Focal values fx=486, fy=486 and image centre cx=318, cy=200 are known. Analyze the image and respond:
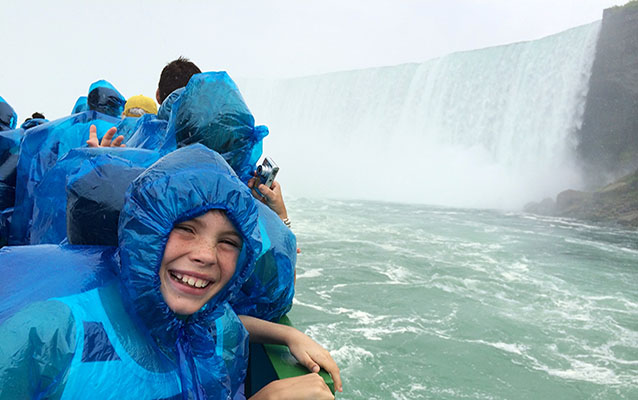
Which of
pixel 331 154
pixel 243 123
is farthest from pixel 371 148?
pixel 243 123

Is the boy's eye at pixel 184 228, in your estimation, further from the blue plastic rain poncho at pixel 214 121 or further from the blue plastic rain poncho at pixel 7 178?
the blue plastic rain poncho at pixel 7 178

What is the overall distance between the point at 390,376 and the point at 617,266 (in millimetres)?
7311

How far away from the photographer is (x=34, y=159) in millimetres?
2293

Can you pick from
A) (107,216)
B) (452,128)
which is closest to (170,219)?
(107,216)

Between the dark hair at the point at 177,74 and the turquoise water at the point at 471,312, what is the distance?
3.03 m

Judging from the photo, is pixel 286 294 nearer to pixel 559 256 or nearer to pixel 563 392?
pixel 563 392

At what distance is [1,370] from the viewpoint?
798 mm

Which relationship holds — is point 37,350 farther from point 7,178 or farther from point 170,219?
point 7,178

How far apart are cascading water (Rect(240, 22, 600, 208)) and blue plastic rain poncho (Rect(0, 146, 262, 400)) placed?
20.9 meters

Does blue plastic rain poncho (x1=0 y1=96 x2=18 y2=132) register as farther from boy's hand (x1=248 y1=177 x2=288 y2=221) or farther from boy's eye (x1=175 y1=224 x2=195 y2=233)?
boy's eye (x1=175 y1=224 x2=195 y2=233)

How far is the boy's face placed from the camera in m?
1.04

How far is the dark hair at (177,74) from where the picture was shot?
2590 mm

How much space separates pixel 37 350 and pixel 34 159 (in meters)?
1.76

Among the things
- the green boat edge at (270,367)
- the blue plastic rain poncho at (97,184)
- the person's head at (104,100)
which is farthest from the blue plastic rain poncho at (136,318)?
the person's head at (104,100)
